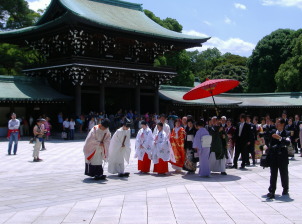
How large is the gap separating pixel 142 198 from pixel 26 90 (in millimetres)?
18324

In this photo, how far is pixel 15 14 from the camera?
118ft

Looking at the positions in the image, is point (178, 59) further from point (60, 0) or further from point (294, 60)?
point (60, 0)

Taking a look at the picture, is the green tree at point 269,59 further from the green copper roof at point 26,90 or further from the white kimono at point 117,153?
the white kimono at point 117,153

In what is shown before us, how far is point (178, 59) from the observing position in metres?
45.5

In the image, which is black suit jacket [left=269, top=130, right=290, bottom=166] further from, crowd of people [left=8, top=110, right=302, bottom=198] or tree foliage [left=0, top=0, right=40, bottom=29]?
tree foliage [left=0, top=0, right=40, bottom=29]

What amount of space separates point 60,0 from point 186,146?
1805cm

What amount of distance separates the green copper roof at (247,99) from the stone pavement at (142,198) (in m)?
20.3

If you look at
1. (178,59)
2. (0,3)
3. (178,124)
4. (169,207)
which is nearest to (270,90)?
(178,59)

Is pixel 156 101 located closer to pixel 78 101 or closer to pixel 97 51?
pixel 97 51

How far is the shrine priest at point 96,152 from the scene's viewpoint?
9.59 m

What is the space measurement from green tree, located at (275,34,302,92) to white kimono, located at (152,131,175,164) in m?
31.9

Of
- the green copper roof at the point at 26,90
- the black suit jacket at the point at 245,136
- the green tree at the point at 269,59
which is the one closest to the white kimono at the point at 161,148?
the black suit jacket at the point at 245,136

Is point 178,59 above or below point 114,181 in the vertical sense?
above

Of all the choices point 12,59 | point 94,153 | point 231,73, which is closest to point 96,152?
point 94,153
